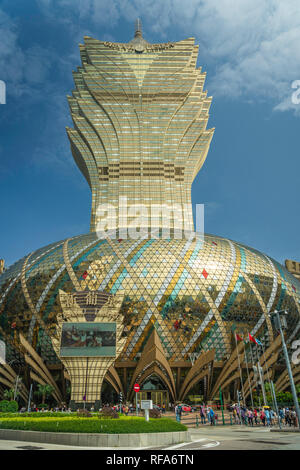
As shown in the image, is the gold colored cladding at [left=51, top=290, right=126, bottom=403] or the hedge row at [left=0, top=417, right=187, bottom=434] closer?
the hedge row at [left=0, top=417, right=187, bottom=434]

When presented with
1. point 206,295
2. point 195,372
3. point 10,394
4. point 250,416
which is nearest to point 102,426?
point 250,416

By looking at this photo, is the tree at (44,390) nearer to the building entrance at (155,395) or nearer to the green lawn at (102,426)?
the building entrance at (155,395)

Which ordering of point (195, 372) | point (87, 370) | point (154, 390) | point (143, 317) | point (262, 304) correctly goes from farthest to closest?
point (262, 304)
point (143, 317)
point (154, 390)
point (195, 372)
point (87, 370)

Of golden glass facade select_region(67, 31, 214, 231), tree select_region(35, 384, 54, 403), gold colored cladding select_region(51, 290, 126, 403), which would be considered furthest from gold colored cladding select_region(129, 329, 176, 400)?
golden glass facade select_region(67, 31, 214, 231)

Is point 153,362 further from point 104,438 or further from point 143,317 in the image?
point 104,438

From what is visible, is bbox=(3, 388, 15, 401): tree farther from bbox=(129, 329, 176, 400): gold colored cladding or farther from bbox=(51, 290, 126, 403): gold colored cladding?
bbox=(51, 290, 126, 403): gold colored cladding

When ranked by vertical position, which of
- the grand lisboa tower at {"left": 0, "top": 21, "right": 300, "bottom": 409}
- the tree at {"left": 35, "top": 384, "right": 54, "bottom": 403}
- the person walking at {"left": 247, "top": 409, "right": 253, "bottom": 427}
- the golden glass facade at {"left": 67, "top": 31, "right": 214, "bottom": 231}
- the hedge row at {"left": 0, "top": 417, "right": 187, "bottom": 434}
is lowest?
the person walking at {"left": 247, "top": 409, "right": 253, "bottom": 427}

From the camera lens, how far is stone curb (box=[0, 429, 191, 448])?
571 inches

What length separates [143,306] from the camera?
51438mm

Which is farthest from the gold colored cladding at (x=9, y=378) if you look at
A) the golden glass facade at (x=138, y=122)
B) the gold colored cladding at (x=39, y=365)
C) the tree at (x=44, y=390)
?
the golden glass facade at (x=138, y=122)

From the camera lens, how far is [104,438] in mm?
14547

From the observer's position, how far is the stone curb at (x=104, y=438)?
1450 centimetres
